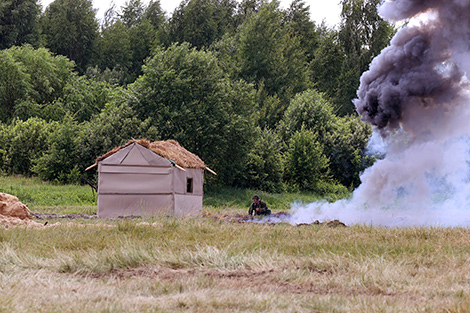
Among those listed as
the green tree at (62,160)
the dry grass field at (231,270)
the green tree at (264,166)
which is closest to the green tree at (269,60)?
the green tree at (264,166)

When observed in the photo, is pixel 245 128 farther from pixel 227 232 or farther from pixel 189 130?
pixel 227 232

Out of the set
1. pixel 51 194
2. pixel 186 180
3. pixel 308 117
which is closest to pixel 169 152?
pixel 186 180

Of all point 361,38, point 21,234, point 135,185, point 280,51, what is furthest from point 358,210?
point 280,51

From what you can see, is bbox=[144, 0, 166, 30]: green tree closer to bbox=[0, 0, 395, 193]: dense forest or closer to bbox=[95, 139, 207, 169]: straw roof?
bbox=[0, 0, 395, 193]: dense forest

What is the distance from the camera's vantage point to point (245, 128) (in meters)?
46.2

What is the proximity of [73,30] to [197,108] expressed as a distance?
44.5 meters

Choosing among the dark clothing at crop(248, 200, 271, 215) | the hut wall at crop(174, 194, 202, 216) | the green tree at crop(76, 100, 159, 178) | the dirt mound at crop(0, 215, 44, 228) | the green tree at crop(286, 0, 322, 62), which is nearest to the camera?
the dirt mound at crop(0, 215, 44, 228)

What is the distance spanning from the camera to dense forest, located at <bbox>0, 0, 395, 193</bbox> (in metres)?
44.6

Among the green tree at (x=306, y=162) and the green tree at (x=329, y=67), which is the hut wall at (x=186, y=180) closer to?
the green tree at (x=306, y=162)

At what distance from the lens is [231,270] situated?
380 inches

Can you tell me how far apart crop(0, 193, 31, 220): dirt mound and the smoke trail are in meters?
10.3

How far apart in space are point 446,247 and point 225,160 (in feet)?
111

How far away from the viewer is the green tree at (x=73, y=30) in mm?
81938

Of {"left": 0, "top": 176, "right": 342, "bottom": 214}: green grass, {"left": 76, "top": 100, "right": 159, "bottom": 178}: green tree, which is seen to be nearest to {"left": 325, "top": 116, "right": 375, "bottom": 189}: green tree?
{"left": 0, "top": 176, "right": 342, "bottom": 214}: green grass
